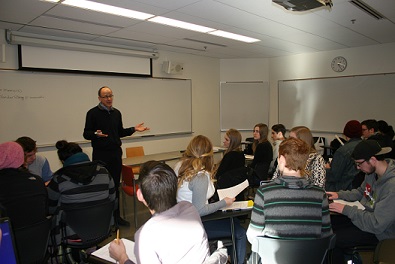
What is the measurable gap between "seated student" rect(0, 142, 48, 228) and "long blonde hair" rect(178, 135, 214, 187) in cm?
100


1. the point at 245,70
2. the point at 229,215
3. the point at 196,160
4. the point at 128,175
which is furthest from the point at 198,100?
the point at 229,215

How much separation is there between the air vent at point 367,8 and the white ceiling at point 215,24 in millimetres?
56

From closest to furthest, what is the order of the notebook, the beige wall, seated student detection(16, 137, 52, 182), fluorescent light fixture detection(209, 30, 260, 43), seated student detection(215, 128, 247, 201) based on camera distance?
the notebook < seated student detection(16, 137, 52, 182) < seated student detection(215, 128, 247, 201) < fluorescent light fixture detection(209, 30, 260, 43) < the beige wall

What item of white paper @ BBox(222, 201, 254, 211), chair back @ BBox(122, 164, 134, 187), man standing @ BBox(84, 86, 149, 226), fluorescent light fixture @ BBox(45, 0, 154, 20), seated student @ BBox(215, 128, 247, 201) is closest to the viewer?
white paper @ BBox(222, 201, 254, 211)

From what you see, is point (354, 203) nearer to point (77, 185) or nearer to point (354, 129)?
→ point (354, 129)

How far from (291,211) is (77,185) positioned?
1.68 m

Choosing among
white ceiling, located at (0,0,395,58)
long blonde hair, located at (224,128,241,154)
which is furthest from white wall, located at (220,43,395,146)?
long blonde hair, located at (224,128,241,154)

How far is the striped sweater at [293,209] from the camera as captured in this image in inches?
65.8

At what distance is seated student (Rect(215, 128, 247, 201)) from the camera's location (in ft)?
10.9

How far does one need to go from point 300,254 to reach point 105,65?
16.1 feet

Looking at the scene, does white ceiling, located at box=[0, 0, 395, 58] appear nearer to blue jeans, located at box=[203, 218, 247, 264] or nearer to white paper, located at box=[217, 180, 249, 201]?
white paper, located at box=[217, 180, 249, 201]

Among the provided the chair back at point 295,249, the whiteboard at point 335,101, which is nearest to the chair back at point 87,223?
the chair back at point 295,249

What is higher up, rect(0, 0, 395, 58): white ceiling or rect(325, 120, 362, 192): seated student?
rect(0, 0, 395, 58): white ceiling

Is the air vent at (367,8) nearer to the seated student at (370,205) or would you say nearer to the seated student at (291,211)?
the seated student at (370,205)
